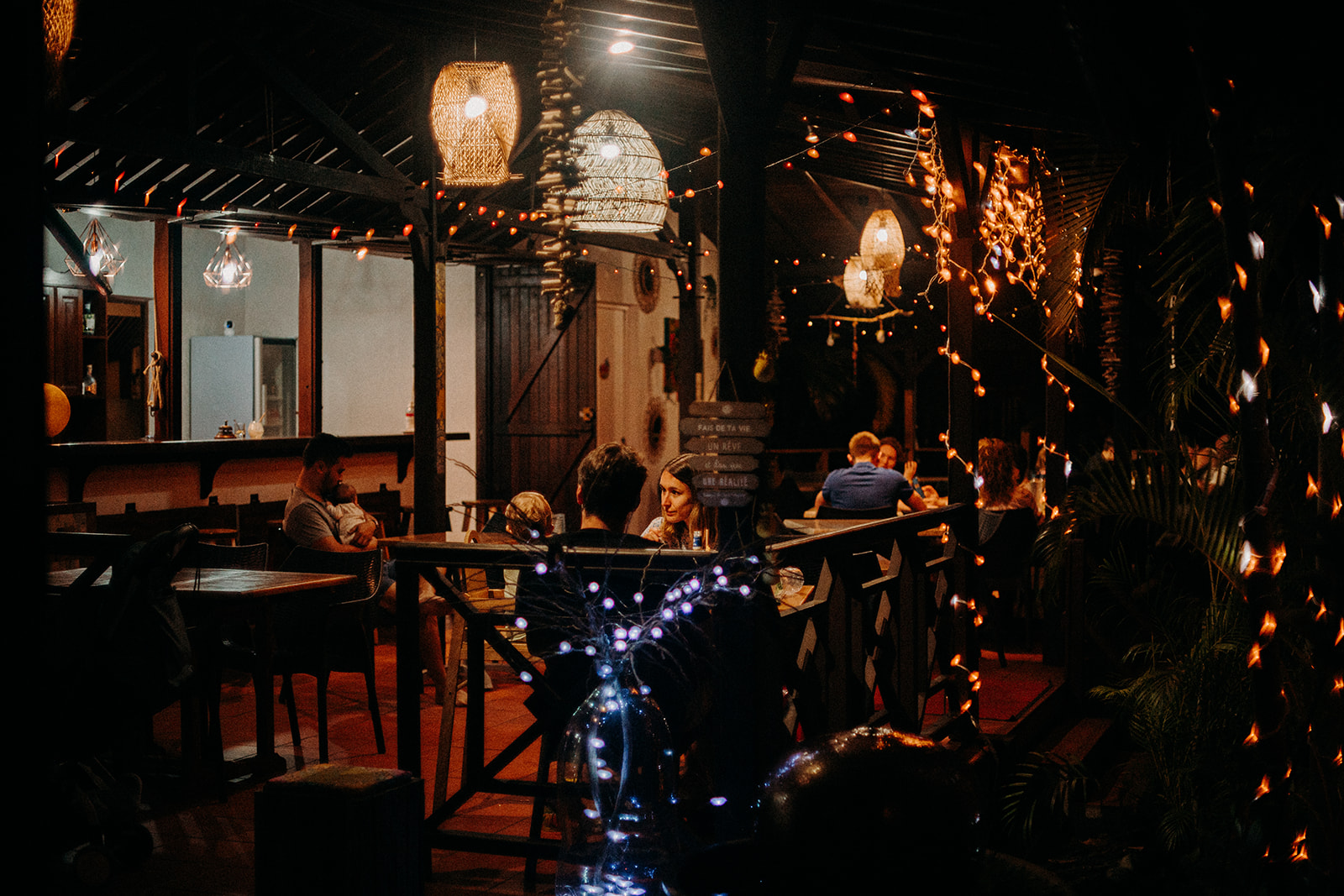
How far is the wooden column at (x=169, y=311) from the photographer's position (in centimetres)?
950

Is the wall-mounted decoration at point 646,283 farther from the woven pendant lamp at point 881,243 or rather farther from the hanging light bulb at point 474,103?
the hanging light bulb at point 474,103

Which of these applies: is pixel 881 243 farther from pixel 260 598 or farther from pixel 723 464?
pixel 723 464

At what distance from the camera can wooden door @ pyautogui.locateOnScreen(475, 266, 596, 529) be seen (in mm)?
11266

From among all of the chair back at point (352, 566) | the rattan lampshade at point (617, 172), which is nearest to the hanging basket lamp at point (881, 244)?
the rattan lampshade at point (617, 172)

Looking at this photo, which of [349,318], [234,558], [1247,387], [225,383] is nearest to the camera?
[1247,387]

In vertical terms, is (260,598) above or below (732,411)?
below

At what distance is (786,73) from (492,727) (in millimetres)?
3373

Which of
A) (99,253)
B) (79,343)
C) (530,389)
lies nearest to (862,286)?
(530,389)

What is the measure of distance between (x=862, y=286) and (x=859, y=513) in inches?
114

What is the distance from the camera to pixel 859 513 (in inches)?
259

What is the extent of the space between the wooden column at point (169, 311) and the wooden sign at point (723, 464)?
763 centimetres

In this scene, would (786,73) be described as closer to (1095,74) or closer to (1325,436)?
(1095,74)

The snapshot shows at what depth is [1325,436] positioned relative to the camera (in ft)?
9.29

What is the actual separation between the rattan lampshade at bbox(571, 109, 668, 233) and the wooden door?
665 centimetres
